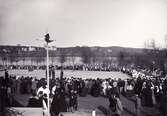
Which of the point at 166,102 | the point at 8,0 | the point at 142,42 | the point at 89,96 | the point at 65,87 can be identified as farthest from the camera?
the point at 89,96

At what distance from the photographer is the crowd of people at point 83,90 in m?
9.12

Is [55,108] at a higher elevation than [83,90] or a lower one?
lower

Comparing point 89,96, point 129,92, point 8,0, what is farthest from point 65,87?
point 8,0

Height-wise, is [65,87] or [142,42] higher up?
[142,42]

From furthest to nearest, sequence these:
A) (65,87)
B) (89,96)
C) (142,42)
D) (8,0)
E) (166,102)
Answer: (89,96) → (65,87) → (142,42) → (166,102) → (8,0)

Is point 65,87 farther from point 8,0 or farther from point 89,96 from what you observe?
point 8,0

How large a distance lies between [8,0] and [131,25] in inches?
126

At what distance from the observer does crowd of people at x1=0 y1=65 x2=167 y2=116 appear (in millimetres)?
9117

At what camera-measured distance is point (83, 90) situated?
12.4 m

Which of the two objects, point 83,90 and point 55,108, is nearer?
point 55,108

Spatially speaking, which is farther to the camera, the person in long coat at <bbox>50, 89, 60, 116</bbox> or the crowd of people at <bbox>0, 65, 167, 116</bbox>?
the crowd of people at <bbox>0, 65, 167, 116</bbox>

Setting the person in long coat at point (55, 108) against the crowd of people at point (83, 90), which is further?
the crowd of people at point (83, 90)

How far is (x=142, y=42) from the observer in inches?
391

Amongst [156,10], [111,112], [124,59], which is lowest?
[111,112]
